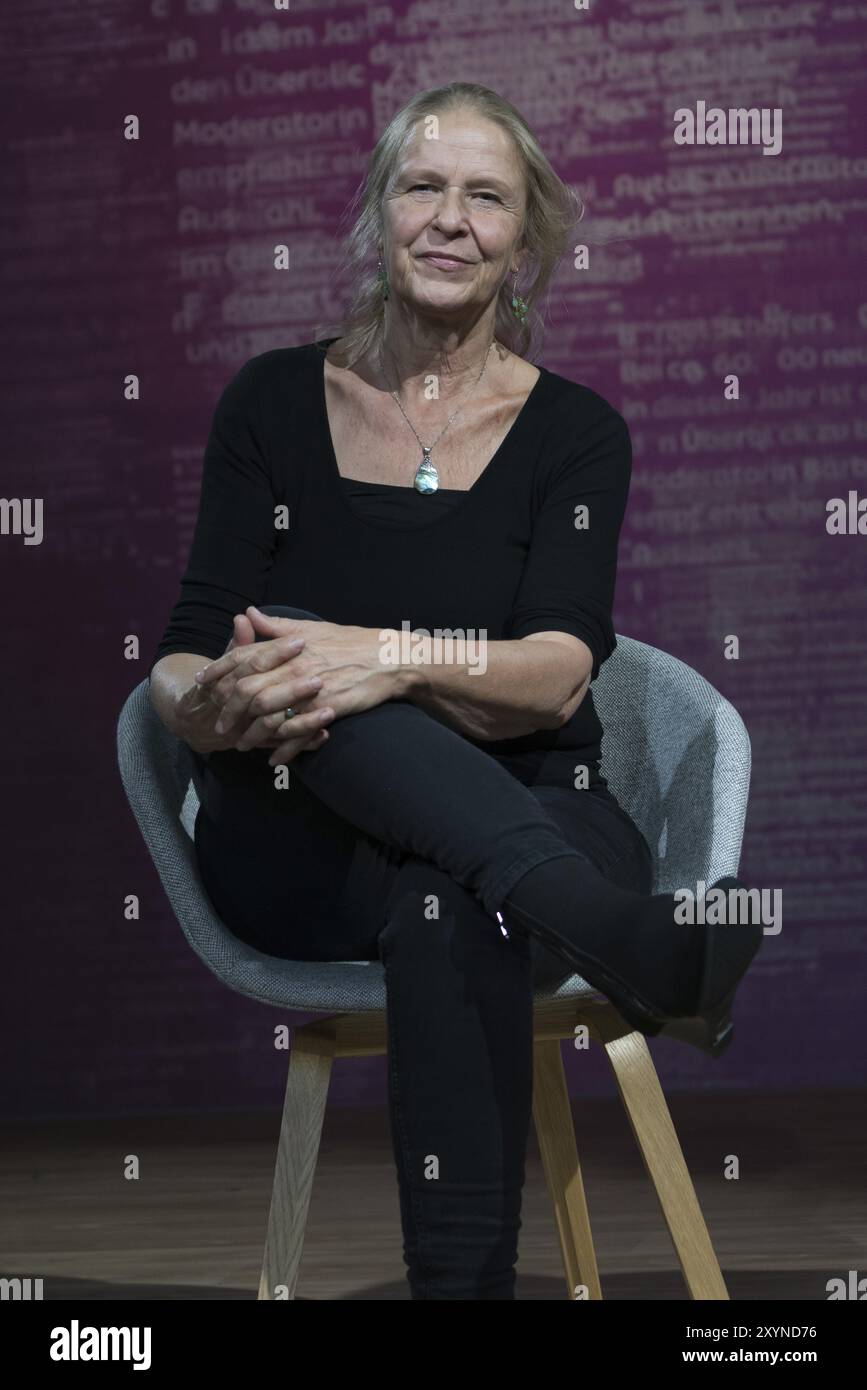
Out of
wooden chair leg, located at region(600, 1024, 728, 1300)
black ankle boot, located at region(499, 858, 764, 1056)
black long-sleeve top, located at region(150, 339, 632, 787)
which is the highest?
black long-sleeve top, located at region(150, 339, 632, 787)

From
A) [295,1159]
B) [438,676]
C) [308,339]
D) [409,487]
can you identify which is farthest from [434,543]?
[308,339]

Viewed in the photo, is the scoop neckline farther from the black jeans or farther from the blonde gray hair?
the black jeans

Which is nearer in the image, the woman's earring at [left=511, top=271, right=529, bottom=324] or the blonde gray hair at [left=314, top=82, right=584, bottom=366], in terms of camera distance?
the blonde gray hair at [left=314, top=82, right=584, bottom=366]

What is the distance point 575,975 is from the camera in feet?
4.50

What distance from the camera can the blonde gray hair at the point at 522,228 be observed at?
1.66 meters

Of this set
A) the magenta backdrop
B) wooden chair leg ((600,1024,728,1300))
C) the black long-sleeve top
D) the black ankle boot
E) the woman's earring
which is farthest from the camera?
the magenta backdrop

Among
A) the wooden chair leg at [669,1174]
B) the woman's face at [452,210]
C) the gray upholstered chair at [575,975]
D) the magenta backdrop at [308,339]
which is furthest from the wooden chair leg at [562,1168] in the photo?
the magenta backdrop at [308,339]

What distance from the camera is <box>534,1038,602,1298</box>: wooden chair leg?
1.61 m

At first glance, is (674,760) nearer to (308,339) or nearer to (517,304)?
(517,304)

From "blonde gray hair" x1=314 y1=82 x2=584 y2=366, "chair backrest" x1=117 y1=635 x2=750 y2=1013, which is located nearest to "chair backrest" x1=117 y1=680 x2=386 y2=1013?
"chair backrest" x1=117 y1=635 x2=750 y2=1013

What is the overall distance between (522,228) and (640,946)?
32.5 inches

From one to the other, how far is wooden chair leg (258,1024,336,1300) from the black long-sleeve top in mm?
307

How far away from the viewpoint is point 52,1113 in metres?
2.93

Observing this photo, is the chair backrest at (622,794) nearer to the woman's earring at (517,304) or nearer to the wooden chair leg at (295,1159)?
the wooden chair leg at (295,1159)
